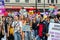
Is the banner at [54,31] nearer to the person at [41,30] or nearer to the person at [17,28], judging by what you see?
the person at [41,30]

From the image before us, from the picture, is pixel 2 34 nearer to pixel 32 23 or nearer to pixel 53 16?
pixel 32 23

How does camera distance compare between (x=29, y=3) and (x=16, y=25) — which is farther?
(x=16, y=25)

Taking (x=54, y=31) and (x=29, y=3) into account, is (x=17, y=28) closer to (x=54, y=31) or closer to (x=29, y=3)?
(x=29, y=3)

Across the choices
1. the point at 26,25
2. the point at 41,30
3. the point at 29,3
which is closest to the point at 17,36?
the point at 26,25

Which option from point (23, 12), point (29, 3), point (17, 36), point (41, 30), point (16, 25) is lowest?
point (17, 36)

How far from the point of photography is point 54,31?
3654 millimetres

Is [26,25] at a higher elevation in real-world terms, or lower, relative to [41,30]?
higher

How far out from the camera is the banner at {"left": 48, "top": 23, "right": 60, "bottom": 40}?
362 centimetres

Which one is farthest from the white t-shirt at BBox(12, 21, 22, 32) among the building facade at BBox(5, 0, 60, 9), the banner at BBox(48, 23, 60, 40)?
the banner at BBox(48, 23, 60, 40)

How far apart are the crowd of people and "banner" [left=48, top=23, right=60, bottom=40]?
6 centimetres

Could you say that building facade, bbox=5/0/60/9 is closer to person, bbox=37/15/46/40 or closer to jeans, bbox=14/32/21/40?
person, bbox=37/15/46/40

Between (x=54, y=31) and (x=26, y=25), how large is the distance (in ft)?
1.72

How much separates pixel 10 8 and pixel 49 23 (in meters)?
0.76

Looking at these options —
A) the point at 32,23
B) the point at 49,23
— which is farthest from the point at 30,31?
the point at 49,23
